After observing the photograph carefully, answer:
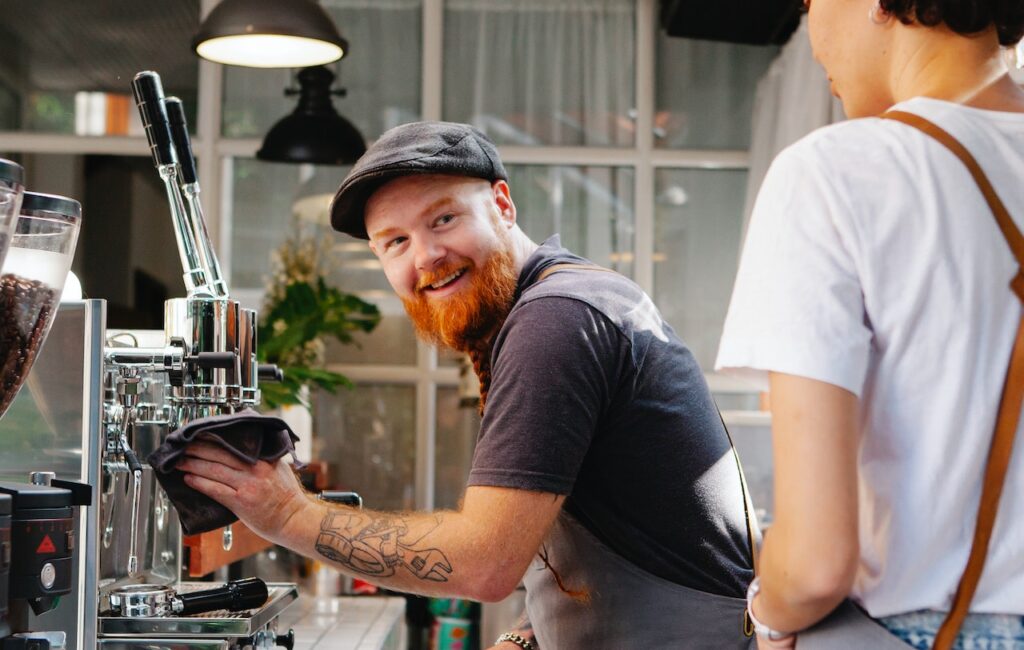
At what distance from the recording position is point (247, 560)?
11.8ft

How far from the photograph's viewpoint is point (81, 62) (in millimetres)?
5453

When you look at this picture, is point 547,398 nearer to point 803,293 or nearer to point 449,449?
point 803,293

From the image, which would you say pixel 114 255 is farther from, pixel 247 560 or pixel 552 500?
pixel 552 500


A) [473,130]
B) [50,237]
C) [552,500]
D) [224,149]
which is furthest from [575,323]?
[224,149]

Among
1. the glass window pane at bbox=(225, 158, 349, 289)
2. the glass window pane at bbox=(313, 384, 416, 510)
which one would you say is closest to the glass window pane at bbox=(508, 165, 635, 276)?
the glass window pane at bbox=(225, 158, 349, 289)

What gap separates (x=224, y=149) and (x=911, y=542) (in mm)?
4894

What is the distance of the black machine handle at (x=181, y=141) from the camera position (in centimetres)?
152

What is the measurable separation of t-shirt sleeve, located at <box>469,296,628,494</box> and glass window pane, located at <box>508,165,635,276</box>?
4.03 m

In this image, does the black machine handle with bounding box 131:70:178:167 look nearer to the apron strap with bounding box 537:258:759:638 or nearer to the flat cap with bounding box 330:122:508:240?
the flat cap with bounding box 330:122:508:240

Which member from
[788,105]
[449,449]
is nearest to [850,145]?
[788,105]

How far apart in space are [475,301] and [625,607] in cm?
45

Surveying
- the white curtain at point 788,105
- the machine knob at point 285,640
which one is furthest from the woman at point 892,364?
the white curtain at point 788,105

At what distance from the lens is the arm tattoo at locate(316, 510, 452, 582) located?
4.23 feet

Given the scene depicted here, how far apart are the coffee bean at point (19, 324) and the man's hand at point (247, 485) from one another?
21 centimetres
